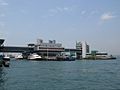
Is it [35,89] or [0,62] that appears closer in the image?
[35,89]

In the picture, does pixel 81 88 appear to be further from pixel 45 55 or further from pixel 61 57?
pixel 45 55

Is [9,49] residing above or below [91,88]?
above

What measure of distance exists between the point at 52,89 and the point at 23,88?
151 inches

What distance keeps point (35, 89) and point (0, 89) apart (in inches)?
172

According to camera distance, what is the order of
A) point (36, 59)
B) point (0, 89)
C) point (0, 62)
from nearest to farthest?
1. point (0, 89)
2. point (0, 62)
3. point (36, 59)

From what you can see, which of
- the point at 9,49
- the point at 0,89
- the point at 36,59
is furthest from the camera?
the point at 9,49

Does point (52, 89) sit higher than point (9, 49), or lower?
lower

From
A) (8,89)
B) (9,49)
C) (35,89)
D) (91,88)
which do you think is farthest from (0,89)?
(9,49)

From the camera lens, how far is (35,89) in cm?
3706

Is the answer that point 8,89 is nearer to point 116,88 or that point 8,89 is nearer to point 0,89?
point 0,89

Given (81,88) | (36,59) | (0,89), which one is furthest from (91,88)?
(36,59)

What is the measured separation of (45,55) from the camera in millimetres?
199125

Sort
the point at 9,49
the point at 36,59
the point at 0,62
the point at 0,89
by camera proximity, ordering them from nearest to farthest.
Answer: the point at 0,89
the point at 0,62
the point at 36,59
the point at 9,49

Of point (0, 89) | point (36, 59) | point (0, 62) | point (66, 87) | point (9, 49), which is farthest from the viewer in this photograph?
point (9, 49)
